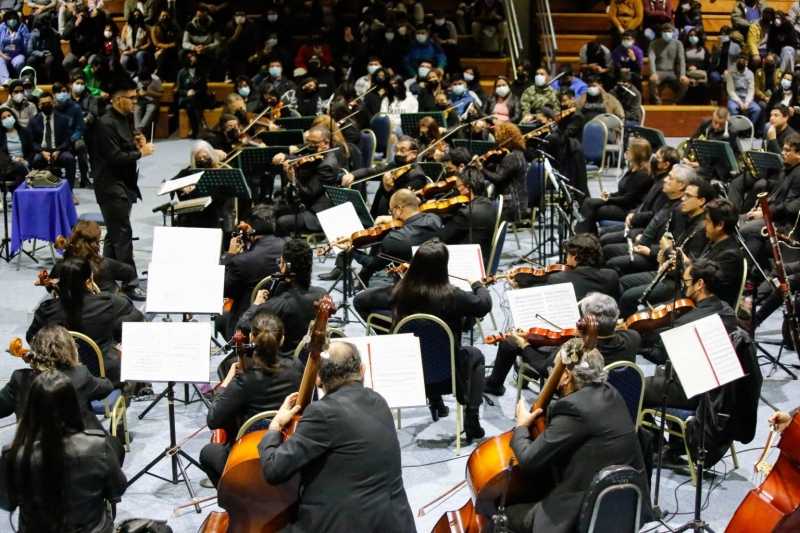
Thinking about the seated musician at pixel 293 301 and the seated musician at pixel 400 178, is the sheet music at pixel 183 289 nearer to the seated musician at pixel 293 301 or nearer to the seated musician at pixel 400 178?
the seated musician at pixel 293 301

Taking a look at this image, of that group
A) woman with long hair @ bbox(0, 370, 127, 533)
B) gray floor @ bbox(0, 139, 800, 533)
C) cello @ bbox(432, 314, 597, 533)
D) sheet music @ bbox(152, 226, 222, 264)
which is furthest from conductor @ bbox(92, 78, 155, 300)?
cello @ bbox(432, 314, 597, 533)

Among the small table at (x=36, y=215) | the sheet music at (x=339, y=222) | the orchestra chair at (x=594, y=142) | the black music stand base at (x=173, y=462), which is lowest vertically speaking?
the small table at (x=36, y=215)

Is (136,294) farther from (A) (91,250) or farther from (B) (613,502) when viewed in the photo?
(B) (613,502)

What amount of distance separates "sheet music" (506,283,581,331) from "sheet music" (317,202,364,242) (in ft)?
5.83

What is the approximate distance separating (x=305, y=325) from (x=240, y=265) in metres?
1.05

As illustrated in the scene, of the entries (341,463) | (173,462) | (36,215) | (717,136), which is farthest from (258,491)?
(717,136)

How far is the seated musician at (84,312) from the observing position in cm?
530

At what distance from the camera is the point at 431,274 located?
542cm

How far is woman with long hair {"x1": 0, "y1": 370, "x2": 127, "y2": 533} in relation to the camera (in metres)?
3.52

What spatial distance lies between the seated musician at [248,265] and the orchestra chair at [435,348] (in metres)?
1.29

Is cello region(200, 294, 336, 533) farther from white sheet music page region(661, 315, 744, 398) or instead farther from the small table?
the small table

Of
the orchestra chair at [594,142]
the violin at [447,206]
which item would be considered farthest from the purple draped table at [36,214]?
the orchestra chair at [594,142]

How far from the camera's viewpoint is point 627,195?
8594 millimetres

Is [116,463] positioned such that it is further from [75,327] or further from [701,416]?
[701,416]
